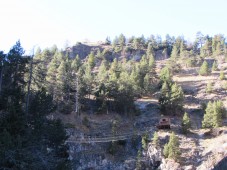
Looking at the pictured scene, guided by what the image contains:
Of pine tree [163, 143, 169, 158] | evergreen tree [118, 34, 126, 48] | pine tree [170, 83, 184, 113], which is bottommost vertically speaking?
pine tree [163, 143, 169, 158]

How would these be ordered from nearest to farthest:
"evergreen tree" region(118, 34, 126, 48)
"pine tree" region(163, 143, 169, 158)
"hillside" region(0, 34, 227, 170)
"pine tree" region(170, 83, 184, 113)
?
"hillside" region(0, 34, 227, 170) → "pine tree" region(163, 143, 169, 158) → "pine tree" region(170, 83, 184, 113) → "evergreen tree" region(118, 34, 126, 48)

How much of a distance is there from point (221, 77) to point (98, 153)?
119 feet

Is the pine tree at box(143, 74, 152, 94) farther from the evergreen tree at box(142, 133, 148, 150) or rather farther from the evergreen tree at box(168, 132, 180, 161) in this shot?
the evergreen tree at box(168, 132, 180, 161)

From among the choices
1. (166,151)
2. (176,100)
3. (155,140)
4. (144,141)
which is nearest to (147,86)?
(176,100)

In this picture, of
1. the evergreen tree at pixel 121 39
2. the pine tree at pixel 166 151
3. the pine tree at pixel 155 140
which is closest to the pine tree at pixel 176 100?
the pine tree at pixel 155 140

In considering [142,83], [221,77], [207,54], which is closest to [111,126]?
[142,83]

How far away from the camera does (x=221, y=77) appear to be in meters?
69.4

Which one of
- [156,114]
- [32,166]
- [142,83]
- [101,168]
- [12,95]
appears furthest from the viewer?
[142,83]

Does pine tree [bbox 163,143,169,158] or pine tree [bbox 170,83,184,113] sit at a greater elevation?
pine tree [bbox 170,83,184,113]

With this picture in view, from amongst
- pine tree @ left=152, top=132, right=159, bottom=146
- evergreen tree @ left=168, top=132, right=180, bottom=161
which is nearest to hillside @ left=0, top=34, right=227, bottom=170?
pine tree @ left=152, top=132, right=159, bottom=146

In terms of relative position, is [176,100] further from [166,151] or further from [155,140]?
[166,151]

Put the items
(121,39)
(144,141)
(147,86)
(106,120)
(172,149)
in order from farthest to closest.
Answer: (121,39) < (147,86) < (106,120) < (144,141) < (172,149)

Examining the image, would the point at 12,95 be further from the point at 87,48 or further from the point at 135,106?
the point at 87,48

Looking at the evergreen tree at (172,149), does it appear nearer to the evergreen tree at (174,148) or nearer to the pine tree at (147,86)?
the evergreen tree at (174,148)
